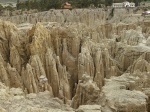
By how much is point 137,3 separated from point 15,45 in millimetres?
50554

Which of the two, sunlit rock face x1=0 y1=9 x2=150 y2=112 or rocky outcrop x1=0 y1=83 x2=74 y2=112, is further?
sunlit rock face x1=0 y1=9 x2=150 y2=112

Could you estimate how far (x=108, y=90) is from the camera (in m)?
13.7

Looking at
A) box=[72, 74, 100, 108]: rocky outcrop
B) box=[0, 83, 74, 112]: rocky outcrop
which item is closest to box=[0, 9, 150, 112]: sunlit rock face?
box=[72, 74, 100, 108]: rocky outcrop

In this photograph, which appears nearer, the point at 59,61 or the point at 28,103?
the point at 28,103

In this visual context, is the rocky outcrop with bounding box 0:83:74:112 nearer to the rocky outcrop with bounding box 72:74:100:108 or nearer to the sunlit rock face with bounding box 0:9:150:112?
the sunlit rock face with bounding box 0:9:150:112

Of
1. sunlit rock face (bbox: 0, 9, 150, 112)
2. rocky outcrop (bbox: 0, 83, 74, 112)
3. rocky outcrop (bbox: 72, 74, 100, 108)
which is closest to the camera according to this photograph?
rocky outcrop (bbox: 0, 83, 74, 112)

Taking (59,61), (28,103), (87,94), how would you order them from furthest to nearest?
(59,61), (87,94), (28,103)

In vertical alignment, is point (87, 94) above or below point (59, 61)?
above

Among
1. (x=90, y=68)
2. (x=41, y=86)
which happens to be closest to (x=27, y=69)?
(x=41, y=86)

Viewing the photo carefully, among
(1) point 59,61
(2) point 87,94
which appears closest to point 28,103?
(2) point 87,94

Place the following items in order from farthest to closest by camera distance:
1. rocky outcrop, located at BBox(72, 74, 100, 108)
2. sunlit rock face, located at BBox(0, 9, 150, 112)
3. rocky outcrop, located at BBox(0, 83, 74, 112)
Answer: sunlit rock face, located at BBox(0, 9, 150, 112) < rocky outcrop, located at BBox(72, 74, 100, 108) < rocky outcrop, located at BBox(0, 83, 74, 112)

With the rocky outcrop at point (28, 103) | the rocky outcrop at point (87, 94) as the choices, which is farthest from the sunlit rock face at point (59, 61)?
the rocky outcrop at point (28, 103)

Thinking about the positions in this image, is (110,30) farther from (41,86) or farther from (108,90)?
(108,90)

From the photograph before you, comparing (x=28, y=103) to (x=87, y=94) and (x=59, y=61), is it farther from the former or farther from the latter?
(x=59, y=61)
